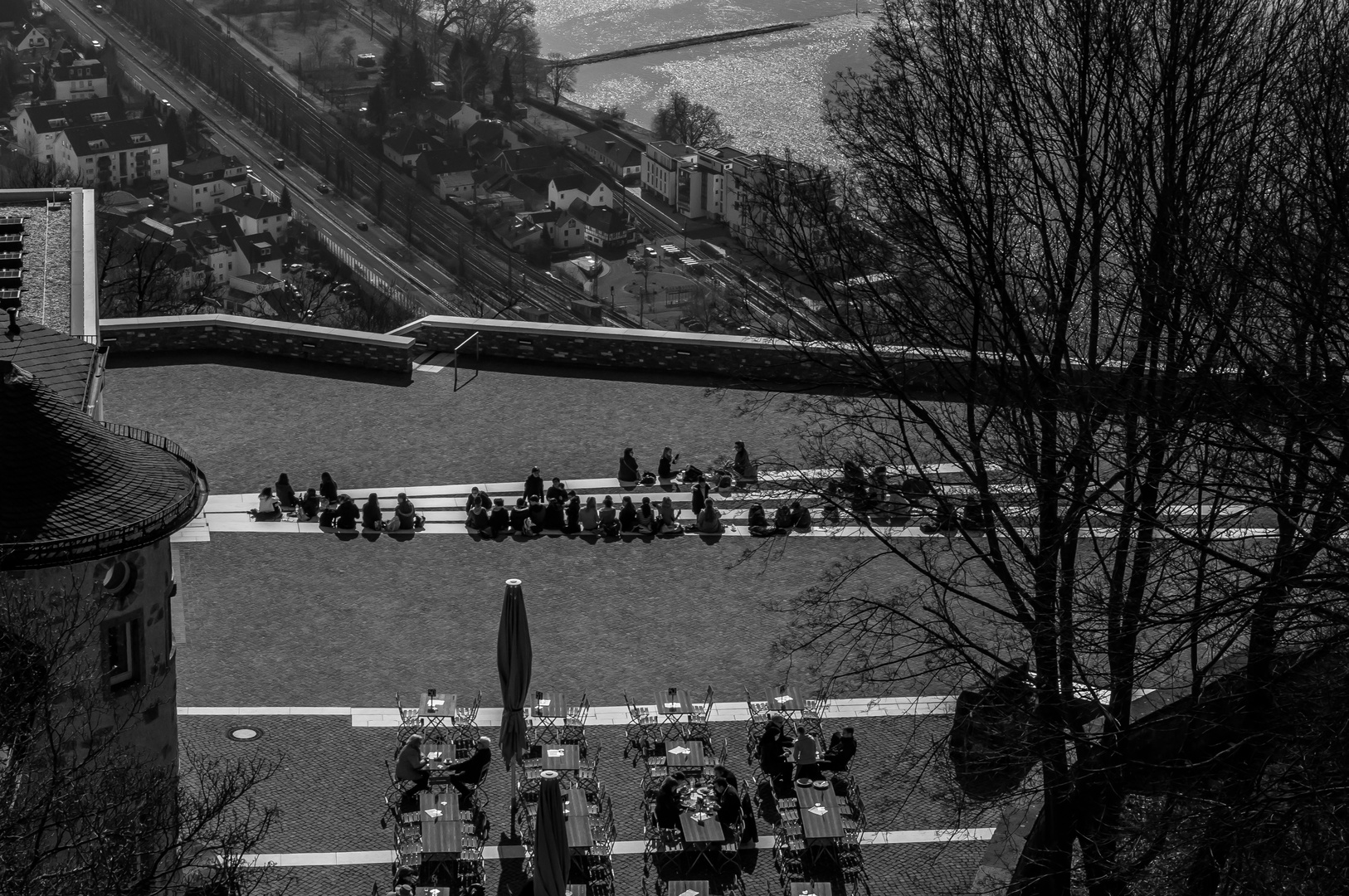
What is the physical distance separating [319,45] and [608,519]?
169 m

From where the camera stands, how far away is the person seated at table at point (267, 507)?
91.9 feet

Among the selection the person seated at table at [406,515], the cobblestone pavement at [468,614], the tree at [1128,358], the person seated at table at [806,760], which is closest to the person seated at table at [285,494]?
the cobblestone pavement at [468,614]

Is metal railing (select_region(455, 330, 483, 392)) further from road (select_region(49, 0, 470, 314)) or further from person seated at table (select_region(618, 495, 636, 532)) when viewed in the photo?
road (select_region(49, 0, 470, 314))

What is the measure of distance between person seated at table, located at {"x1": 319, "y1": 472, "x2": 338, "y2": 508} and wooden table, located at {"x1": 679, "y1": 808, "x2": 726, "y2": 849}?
1027cm

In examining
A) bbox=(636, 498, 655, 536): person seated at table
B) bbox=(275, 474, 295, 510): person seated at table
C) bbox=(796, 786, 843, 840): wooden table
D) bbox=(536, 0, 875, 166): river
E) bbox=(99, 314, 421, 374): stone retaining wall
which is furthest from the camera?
bbox=(536, 0, 875, 166): river

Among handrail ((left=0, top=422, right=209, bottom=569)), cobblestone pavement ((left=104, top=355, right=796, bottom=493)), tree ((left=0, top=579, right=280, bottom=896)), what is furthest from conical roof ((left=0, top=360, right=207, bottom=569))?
cobblestone pavement ((left=104, top=355, right=796, bottom=493))

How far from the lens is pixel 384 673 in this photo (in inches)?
943

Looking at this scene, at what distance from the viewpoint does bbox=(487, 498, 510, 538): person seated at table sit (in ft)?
91.0

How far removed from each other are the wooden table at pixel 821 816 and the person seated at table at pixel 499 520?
8713 mm

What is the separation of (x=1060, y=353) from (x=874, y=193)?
3.05 metres

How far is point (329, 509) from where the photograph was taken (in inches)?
1105

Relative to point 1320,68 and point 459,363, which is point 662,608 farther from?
point 1320,68

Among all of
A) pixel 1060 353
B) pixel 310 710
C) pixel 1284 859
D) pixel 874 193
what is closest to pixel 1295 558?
pixel 1284 859

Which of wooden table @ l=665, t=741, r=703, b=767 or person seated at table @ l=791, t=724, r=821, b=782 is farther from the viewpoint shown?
wooden table @ l=665, t=741, r=703, b=767
